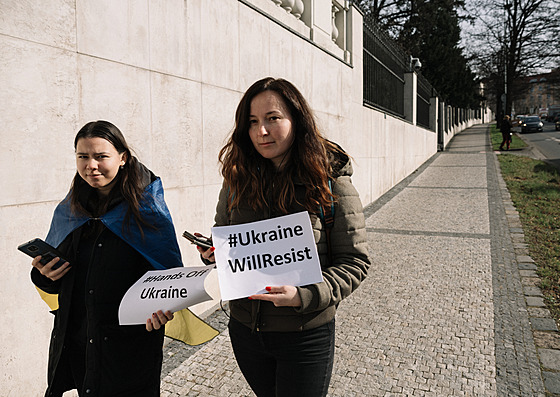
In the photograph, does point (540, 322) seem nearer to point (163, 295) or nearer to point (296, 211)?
point (296, 211)

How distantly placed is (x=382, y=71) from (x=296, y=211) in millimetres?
11034

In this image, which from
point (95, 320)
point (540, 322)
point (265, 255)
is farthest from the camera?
point (540, 322)

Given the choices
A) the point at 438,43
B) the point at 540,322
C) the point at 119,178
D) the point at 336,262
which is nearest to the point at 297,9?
the point at 540,322

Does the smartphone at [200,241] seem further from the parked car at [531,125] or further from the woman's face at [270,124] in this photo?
the parked car at [531,125]

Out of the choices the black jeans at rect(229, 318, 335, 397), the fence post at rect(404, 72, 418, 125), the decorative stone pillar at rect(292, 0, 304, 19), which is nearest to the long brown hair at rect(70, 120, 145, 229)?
the black jeans at rect(229, 318, 335, 397)

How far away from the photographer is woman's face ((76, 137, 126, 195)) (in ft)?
6.72

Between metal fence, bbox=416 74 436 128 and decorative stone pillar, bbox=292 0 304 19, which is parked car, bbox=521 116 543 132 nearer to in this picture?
metal fence, bbox=416 74 436 128

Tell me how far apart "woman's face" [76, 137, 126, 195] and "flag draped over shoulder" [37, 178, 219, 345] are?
14 cm

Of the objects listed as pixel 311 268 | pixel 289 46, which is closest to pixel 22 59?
pixel 311 268

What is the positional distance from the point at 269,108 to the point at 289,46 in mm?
4556

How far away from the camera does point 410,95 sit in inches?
632

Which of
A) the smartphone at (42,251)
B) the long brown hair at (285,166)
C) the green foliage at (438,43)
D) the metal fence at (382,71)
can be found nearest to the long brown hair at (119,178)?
the smartphone at (42,251)

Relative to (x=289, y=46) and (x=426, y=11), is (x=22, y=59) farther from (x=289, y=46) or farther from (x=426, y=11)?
(x=426, y=11)

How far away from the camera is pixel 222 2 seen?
4.50 meters
